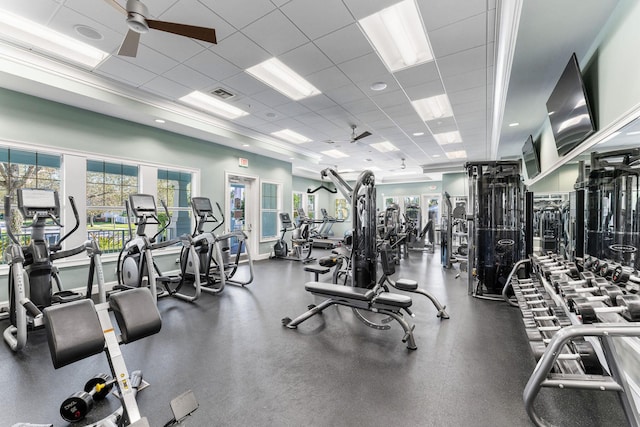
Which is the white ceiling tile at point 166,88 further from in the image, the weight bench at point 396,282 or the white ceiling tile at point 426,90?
the weight bench at point 396,282

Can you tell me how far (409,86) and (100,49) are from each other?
3.93 metres

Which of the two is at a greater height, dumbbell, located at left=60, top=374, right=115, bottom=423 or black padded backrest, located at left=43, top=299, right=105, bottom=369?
black padded backrest, located at left=43, top=299, right=105, bottom=369

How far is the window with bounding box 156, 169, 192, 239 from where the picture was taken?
555cm

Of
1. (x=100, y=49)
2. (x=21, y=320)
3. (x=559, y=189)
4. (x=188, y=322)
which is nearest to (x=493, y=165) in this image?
(x=559, y=189)

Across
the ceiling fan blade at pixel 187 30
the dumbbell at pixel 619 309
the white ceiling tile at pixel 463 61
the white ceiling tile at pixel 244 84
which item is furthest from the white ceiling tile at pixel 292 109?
the dumbbell at pixel 619 309

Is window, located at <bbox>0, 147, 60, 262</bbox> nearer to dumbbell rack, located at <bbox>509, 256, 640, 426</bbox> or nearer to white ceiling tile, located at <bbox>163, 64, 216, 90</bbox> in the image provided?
white ceiling tile, located at <bbox>163, 64, 216, 90</bbox>

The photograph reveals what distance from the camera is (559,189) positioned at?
3.32 metres

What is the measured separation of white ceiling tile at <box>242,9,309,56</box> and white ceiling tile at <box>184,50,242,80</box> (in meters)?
0.65

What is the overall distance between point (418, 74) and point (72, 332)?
4.21m

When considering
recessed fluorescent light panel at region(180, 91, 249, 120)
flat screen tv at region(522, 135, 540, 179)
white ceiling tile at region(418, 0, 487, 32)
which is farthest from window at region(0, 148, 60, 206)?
flat screen tv at region(522, 135, 540, 179)

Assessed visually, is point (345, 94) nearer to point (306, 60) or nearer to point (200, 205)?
point (306, 60)

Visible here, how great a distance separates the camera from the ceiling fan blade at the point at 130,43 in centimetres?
229

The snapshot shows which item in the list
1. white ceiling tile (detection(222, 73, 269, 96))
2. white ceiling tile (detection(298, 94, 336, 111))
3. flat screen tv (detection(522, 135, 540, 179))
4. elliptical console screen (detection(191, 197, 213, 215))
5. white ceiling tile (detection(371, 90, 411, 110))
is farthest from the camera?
elliptical console screen (detection(191, 197, 213, 215))

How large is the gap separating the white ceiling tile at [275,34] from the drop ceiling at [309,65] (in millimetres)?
12
